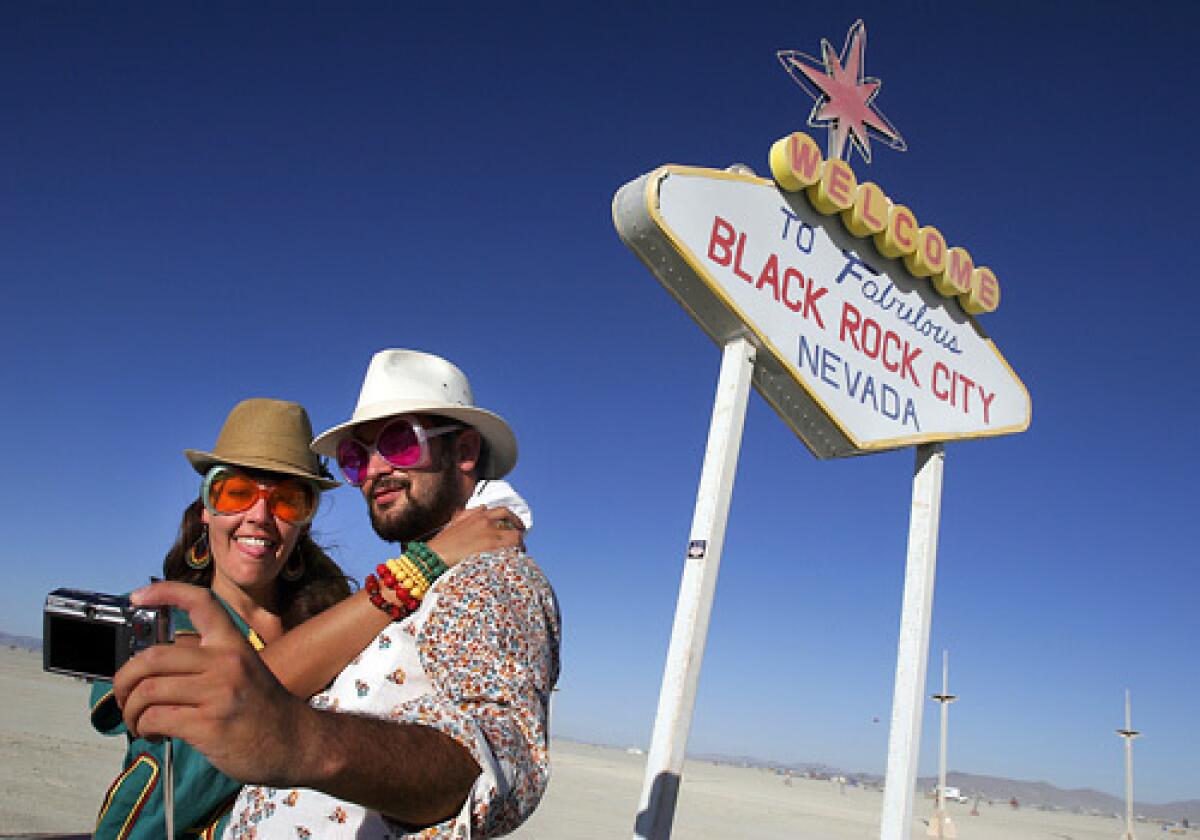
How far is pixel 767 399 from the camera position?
15.0ft

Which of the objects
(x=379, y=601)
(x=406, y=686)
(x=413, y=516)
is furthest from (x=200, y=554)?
(x=406, y=686)

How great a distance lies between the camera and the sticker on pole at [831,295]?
3.99m

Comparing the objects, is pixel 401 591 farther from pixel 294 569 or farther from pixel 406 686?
pixel 294 569

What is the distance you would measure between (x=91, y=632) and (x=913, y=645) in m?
4.39

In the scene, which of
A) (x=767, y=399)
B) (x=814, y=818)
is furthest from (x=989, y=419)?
(x=814, y=818)

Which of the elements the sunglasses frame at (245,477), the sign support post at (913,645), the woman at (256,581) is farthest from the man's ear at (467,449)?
the sign support post at (913,645)

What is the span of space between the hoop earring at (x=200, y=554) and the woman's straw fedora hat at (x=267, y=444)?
0.23 metres

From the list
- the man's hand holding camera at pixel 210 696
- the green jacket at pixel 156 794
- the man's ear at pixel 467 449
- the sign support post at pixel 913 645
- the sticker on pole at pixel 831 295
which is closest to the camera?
the man's hand holding camera at pixel 210 696

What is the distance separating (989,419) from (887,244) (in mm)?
1418


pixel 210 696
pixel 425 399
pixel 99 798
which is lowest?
pixel 99 798

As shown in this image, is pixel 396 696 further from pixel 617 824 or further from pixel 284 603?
pixel 617 824

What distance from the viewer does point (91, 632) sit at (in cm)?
157

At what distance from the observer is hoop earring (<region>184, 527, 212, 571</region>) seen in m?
3.05

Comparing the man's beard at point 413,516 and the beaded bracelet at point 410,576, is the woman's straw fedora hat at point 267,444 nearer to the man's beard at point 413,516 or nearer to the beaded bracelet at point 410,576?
the man's beard at point 413,516
